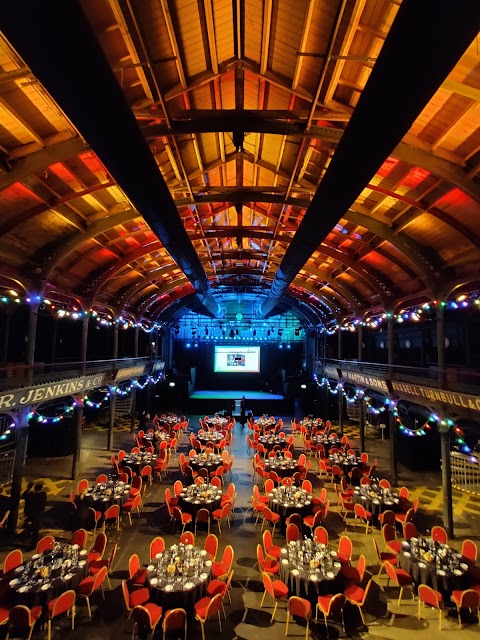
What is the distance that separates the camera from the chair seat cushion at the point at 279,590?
5.99 meters

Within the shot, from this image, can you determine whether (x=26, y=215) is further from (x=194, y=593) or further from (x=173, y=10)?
(x=194, y=593)

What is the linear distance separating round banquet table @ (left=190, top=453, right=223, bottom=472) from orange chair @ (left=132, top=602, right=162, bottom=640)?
6476 millimetres

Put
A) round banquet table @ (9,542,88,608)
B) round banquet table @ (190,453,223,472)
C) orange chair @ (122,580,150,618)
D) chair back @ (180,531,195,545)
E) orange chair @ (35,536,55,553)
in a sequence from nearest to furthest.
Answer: orange chair @ (122,580,150,618), round banquet table @ (9,542,88,608), orange chair @ (35,536,55,553), chair back @ (180,531,195,545), round banquet table @ (190,453,223,472)

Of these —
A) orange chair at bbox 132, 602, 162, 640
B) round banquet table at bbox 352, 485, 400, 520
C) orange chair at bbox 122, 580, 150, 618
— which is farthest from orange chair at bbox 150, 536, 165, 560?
round banquet table at bbox 352, 485, 400, 520

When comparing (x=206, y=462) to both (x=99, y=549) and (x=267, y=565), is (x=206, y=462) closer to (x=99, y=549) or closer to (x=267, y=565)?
(x=99, y=549)

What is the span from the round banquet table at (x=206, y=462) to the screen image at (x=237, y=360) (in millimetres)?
15113

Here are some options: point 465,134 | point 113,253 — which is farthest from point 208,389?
point 465,134

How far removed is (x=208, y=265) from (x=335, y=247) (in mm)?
7616

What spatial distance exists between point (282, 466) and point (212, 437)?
14.1 feet

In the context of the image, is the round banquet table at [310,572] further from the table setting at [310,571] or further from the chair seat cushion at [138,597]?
the chair seat cushion at [138,597]

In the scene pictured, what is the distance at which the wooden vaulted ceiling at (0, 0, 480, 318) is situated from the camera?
467cm

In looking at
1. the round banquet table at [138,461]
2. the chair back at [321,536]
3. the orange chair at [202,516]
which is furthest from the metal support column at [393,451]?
the round banquet table at [138,461]

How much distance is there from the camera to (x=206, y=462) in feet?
40.1

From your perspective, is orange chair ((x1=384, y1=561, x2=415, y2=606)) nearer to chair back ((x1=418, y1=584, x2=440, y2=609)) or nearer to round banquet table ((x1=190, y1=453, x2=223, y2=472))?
chair back ((x1=418, y1=584, x2=440, y2=609))
